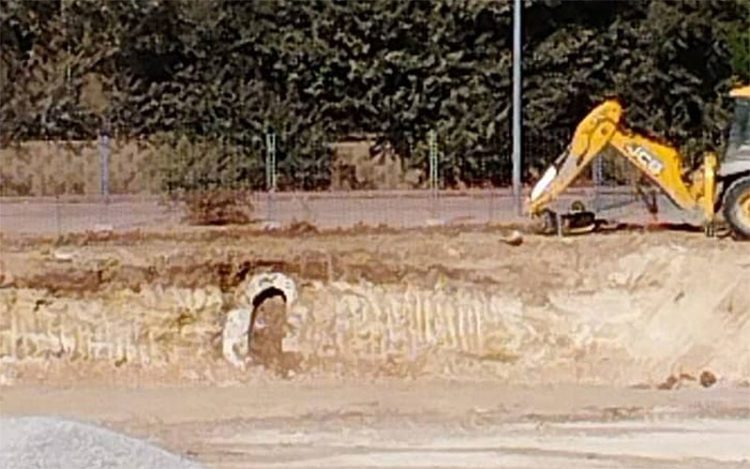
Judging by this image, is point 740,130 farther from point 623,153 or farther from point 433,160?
point 433,160

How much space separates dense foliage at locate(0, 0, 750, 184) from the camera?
36.5 m

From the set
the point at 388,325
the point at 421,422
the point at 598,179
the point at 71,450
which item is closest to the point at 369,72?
the point at 598,179

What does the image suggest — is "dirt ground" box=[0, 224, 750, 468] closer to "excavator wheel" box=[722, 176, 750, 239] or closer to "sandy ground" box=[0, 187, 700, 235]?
"excavator wheel" box=[722, 176, 750, 239]

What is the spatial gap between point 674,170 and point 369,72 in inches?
545

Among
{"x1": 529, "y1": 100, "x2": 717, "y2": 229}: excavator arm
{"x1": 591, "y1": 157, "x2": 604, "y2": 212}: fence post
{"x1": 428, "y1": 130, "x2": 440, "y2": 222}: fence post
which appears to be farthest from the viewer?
{"x1": 428, "y1": 130, "x2": 440, "y2": 222}: fence post

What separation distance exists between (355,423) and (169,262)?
5.56m

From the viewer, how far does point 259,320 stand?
22891 millimetres

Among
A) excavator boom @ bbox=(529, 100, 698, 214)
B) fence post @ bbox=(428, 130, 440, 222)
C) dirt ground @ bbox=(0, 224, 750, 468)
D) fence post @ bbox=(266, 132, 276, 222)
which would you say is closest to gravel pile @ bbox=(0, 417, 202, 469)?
dirt ground @ bbox=(0, 224, 750, 468)

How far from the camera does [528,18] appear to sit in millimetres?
37281

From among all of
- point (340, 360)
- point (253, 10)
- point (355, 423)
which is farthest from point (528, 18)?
point (355, 423)

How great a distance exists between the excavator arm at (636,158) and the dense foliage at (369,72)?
39.9 ft

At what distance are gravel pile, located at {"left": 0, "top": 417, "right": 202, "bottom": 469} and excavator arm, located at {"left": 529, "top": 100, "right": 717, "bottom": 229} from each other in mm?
14632

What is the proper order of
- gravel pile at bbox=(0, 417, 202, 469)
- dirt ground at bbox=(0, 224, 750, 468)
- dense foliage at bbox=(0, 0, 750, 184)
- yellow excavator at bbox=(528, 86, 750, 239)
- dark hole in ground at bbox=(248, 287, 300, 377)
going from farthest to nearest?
dense foliage at bbox=(0, 0, 750, 184), yellow excavator at bbox=(528, 86, 750, 239), dark hole in ground at bbox=(248, 287, 300, 377), dirt ground at bbox=(0, 224, 750, 468), gravel pile at bbox=(0, 417, 202, 469)

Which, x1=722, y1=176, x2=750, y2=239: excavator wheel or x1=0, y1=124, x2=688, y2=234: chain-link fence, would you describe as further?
x1=0, y1=124, x2=688, y2=234: chain-link fence
